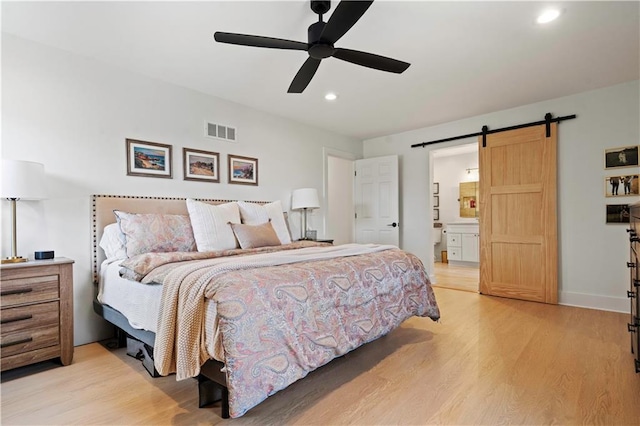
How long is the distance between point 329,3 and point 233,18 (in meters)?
0.69

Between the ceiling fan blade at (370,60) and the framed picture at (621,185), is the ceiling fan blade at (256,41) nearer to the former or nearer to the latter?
the ceiling fan blade at (370,60)

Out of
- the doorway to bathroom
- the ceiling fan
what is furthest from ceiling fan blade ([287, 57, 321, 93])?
the doorway to bathroom

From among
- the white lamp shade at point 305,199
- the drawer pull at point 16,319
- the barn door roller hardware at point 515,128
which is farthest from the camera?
the white lamp shade at point 305,199

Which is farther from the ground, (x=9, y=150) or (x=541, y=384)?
(x=9, y=150)

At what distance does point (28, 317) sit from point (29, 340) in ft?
0.50

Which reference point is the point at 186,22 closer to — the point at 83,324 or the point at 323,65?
the point at 323,65

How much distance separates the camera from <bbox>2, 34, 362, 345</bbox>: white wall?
249 centimetres

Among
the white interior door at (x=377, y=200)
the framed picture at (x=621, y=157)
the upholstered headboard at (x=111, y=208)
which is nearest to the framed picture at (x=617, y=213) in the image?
the framed picture at (x=621, y=157)

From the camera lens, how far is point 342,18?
1.73 metres

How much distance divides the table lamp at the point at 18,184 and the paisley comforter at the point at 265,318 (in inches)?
49.2

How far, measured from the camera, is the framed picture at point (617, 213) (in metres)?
Answer: 3.41

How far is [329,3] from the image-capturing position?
2.05 meters

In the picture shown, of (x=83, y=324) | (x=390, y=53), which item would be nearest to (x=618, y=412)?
(x=390, y=53)

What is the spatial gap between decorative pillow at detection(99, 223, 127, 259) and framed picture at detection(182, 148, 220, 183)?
0.94 metres
